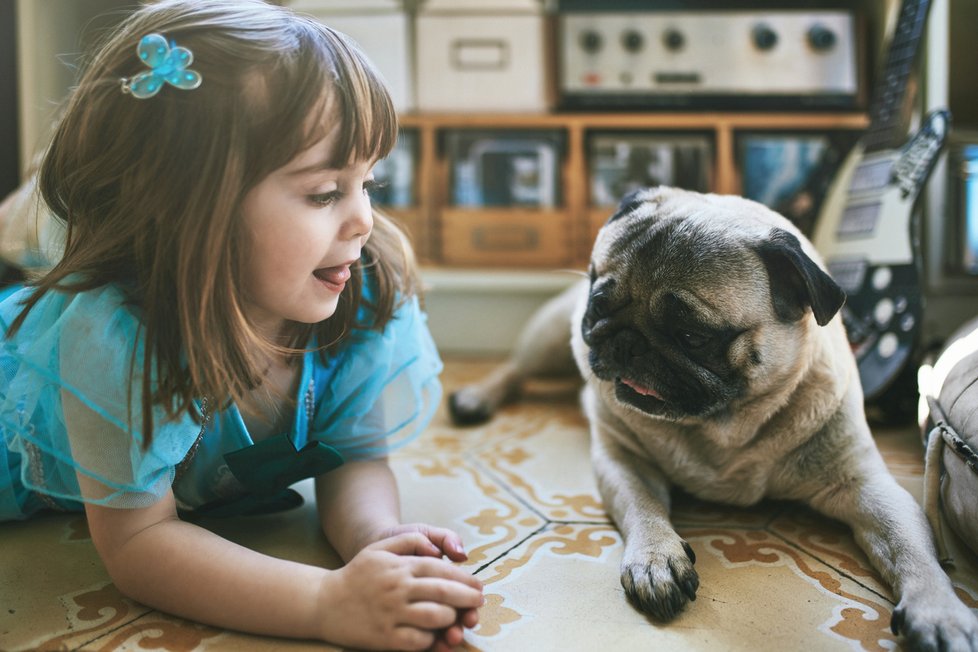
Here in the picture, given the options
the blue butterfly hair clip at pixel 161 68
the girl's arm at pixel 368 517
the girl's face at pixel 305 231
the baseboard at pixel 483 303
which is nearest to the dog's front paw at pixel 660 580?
the girl's arm at pixel 368 517

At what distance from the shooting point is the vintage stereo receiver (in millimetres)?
1884

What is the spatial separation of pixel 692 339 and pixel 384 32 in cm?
152

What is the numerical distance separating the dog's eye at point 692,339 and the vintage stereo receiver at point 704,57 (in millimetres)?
1291

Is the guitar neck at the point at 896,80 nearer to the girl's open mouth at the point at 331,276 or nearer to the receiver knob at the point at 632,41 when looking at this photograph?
the receiver knob at the point at 632,41

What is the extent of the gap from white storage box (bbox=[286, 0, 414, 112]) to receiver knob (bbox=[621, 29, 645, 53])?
23.6 inches

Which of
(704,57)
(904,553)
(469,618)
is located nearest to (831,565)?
(904,553)

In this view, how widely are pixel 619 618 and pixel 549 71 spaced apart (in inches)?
64.6

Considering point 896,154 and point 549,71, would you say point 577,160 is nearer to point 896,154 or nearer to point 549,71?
point 549,71

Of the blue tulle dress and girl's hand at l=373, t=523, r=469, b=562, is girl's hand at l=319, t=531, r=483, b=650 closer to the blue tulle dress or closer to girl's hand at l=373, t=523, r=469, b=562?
girl's hand at l=373, t=523, r=469, b=562

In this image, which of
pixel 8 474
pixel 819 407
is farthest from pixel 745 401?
pixel 8 474

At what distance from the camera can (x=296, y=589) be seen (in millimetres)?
637

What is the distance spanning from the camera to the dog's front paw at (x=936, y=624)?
594mm

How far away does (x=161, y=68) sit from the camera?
2.03ft

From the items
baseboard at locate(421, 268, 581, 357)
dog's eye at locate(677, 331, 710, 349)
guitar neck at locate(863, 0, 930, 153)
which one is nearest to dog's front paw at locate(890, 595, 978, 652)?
dog's eye at locate(677, 331, 710, 349)
